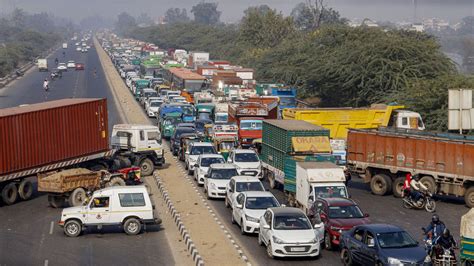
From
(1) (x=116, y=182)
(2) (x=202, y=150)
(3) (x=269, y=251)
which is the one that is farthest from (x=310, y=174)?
(2) (x=202, y=150)

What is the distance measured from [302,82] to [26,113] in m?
46.2

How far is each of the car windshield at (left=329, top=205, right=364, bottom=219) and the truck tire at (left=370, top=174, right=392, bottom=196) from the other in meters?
9.44

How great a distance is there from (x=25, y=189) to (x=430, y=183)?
15.5 meters

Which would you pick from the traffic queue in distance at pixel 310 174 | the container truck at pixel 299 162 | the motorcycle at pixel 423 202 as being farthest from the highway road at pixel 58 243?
the motorcycle at pixel 423 202

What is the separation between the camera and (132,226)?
80.1 ft

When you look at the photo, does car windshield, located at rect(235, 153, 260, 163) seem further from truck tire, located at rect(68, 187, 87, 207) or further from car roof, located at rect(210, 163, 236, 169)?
truck tire, located at rect(68, 187, 87, 207)

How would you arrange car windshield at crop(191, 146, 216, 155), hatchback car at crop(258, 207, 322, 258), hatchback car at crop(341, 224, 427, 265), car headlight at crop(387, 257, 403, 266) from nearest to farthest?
car headlight at crop(387, 257, 403, 266) < hatchback car at crop(341, 224, 427, 265) < hatchback car at crop(258, 207, 322, 258) < car windshield at crop(191, 146, 216, 155)

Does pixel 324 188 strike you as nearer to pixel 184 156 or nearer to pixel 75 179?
pixel 75 179

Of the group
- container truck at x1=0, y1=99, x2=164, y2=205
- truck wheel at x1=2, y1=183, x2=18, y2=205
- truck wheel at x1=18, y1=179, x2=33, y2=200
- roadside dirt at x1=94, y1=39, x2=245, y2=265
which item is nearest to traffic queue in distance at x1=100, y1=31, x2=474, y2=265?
roadside dirt at x1=94, y1=39, x2=245, y2=265

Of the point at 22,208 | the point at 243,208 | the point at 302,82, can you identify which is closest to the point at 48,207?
the point at 22,208

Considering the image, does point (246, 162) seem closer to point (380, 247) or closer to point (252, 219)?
point (252, 219)

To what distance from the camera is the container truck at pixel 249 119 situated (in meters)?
42.4

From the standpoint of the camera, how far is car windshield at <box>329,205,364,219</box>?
22750 millimetres

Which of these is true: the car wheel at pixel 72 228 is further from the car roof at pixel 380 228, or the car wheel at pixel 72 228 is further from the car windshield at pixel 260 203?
the car roof at pixel 380 228
